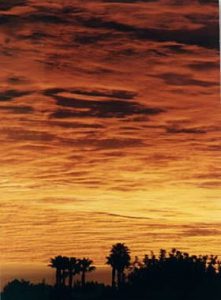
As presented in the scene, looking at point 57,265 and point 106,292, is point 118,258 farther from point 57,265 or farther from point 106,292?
point 57,265

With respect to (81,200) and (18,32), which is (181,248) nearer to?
(81,200)

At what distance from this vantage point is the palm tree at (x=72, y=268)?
339cm

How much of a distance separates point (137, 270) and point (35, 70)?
1.07 meters

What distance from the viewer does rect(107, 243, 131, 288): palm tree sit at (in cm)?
340

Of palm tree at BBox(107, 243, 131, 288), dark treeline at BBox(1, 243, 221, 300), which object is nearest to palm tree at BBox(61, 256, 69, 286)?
dark treeline at BBox(1, 243, 221, 300)

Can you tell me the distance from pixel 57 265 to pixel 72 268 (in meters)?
0.07

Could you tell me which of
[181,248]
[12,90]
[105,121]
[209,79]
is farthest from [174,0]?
[181,248]

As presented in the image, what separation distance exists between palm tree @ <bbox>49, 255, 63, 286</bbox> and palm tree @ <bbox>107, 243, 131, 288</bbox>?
0.74ft

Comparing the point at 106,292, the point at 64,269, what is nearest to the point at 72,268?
the point at 64,269

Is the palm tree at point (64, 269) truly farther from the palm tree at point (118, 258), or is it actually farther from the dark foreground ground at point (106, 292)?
the palm tree at point (118, 258)

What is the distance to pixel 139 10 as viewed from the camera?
348cm

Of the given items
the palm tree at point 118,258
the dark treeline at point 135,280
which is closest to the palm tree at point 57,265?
the dark treeline at point 135,280

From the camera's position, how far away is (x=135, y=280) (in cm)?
346

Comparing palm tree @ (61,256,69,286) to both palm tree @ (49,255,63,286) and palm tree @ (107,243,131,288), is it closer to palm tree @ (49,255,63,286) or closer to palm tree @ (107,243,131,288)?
palm tree @ (49,255,63,286)
